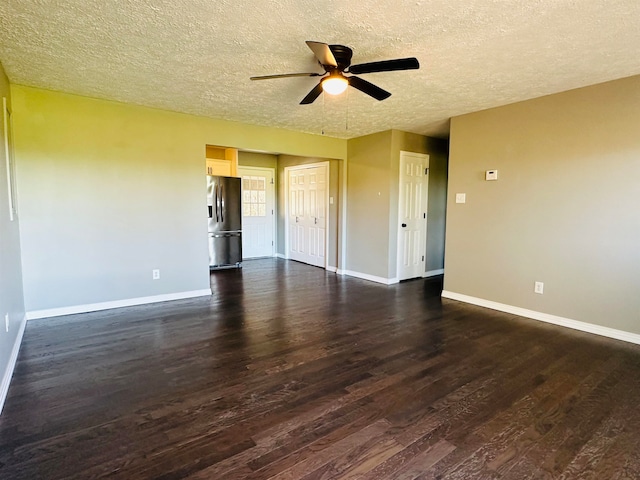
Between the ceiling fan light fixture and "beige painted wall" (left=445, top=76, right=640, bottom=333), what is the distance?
7.91ft

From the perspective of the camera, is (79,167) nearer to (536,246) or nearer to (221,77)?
(221,77)

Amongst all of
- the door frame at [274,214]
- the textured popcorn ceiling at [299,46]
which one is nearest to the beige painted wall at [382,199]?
the textured popcorn ceiling at [299,46]

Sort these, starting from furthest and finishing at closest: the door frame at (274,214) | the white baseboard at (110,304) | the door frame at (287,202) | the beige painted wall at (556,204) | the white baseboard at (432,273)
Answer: the door frame at (274,214), the door frame at (287,202), the white baseboard at (432,273), the white baseboard at (110,304), the beige painted wall at (556,204)

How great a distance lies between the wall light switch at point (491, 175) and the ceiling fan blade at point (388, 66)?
2.31 m

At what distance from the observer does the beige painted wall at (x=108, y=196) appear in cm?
354

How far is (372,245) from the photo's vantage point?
5625 mm

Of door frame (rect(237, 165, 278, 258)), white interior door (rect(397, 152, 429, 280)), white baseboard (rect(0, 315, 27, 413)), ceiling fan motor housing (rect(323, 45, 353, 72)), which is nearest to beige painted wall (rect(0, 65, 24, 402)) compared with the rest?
white baseboard (rect(0, 315, 27, 413))

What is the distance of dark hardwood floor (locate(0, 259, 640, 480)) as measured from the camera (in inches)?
65.1

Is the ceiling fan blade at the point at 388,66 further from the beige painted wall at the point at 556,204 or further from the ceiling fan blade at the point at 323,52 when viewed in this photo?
the beige painted wall at the point at 556,204

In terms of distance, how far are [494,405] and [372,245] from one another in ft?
11.9

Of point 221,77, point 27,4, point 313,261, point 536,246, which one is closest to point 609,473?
point 536,246

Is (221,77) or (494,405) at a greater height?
(221,77)

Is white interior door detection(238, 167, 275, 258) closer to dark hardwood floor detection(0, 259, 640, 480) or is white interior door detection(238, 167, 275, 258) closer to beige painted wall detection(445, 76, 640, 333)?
dark hardwood floor detection(0, 259, 640, 480)

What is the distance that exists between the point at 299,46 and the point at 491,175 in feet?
9.22
